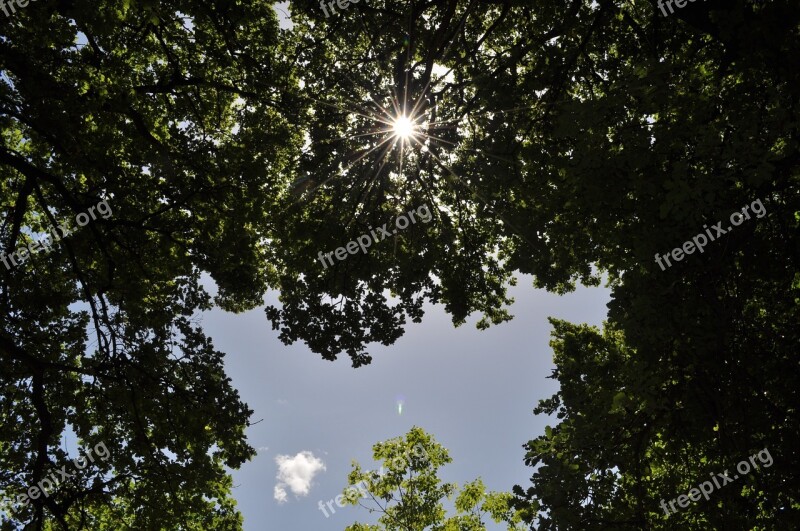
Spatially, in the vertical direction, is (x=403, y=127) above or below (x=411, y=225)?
above

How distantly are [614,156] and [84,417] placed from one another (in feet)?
37.7

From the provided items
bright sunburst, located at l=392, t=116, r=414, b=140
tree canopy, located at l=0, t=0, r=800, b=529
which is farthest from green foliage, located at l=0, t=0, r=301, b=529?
bright sunburst, located at l=392, t=116, r=414, b=140

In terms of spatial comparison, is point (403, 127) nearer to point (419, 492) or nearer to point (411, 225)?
point (411, 225)

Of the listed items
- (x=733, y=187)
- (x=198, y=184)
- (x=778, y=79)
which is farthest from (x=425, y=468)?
(x=778, y=79)

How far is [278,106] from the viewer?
11.7 meters

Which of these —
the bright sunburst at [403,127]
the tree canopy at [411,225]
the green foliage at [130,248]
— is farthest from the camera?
the bright sunburst at [403,127]

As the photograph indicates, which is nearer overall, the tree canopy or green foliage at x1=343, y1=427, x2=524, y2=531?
the tree canopy

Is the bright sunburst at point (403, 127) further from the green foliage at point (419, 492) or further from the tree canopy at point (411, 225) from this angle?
the green foliage at point (419, 492)

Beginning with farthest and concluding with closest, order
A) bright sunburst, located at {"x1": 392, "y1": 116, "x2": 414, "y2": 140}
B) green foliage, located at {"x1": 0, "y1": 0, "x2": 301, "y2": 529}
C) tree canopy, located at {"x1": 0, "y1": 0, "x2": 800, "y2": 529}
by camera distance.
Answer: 1. bright sunburst, located at {"x1": 392, "y1": 116, "x2": 414, "y2": 140}
2. green foliage, located at {"x1": 0, "y1": 0, "x2": 301, "y2": 529}
3. tree canopy, located at {"x1": 0, "y1": 0, "x2": 800, "y2": 529}

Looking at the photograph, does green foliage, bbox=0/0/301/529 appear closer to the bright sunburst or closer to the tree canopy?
the tree canopy

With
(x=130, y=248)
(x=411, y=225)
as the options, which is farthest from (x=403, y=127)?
(x=130, y=248)

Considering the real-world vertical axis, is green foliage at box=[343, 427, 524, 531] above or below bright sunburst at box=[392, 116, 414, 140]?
below

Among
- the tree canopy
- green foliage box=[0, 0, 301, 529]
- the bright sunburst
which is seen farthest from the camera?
the bright sunburst

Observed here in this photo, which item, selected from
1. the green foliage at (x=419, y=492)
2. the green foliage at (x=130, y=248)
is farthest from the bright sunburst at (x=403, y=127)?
the green foliage at (x=419, y=492)
